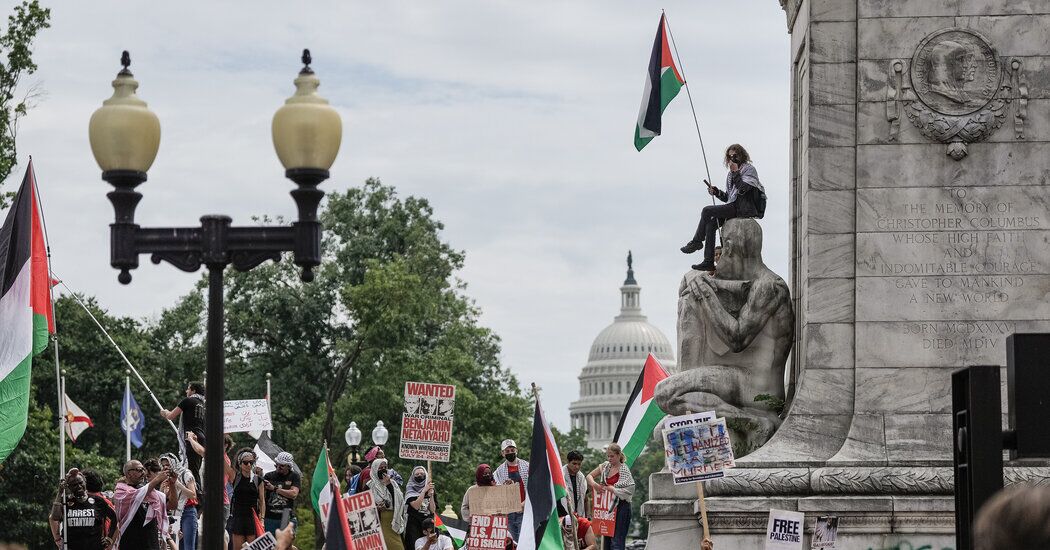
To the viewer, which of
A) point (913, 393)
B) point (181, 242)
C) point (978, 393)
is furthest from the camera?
point (913, 393)

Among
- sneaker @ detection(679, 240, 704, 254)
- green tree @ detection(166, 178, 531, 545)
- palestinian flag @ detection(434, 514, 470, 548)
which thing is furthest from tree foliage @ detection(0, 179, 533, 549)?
sneaker @ detection(679, 240, 704, 254)

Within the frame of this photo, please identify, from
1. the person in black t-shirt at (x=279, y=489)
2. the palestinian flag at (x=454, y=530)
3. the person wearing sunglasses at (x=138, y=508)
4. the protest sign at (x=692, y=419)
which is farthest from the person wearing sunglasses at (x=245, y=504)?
the protest sign at (x=692, y=419)

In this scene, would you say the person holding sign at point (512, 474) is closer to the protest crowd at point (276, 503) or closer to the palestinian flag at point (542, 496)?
the protest crowd at point (276, 503)

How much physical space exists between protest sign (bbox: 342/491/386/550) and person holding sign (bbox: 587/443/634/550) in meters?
3.59

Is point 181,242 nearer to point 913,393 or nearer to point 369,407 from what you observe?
point 913,393

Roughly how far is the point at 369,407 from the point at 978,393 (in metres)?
51.6

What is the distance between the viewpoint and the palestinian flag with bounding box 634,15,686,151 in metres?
24.1

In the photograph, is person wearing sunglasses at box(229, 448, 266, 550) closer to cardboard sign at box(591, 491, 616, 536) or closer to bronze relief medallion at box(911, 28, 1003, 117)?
cardboard sign at box(591, 491, 616, 536)

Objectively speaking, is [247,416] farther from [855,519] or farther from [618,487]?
[855,519]

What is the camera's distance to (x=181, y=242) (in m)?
12.3

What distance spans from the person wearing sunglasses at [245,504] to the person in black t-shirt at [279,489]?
2.48 feet

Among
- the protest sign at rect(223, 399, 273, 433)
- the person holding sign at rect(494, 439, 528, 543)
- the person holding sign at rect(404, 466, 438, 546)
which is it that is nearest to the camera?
the person holding sign at rect(494, 439, 528, 543)

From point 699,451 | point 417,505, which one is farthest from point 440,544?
point 699,451

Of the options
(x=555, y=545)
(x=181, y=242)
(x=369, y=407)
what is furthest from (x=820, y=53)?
(x=369, y=407)
